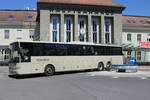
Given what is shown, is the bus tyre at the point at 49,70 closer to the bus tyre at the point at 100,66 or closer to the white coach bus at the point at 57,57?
the white coach bus at the point at 57,57

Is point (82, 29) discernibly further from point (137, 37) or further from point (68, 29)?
point (137, 37)

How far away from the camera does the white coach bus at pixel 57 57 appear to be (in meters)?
18.4

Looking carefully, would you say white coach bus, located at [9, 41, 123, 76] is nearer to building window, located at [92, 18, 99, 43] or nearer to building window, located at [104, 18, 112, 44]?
building window, located at [92, 18, 99, 43]

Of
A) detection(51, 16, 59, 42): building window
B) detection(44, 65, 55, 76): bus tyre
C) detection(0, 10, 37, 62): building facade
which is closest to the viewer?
detection(44, 65, 55, 76): bus tyre

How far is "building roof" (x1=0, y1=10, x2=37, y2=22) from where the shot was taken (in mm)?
51041

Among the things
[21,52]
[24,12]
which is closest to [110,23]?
[24,12]

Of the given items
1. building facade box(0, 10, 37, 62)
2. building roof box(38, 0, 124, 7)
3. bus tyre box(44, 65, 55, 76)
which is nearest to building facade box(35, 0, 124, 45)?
building roof box(38, 0, 124, 7)

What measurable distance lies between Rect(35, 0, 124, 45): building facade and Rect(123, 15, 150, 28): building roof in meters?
6.17

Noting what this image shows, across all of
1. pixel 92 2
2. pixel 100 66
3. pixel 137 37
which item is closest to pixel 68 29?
pixel 92 2

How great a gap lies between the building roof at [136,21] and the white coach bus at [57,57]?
27867 mm

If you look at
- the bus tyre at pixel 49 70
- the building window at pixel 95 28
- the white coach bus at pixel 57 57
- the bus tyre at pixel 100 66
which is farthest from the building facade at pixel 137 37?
the bus tyre at pixel 49 70

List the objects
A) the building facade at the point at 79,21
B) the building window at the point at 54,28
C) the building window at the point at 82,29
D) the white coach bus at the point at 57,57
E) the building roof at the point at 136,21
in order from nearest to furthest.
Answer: the white coach bus at the point at 57,57 → the building facade at the point at 79,21 → the building window at the point at 54,28 → the building window at the point at 82,29 → the building roof at the point at 136,21

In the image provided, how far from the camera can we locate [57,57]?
20828 mm

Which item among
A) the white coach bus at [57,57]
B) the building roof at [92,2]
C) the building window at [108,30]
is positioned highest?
the building roof at [92,2]
